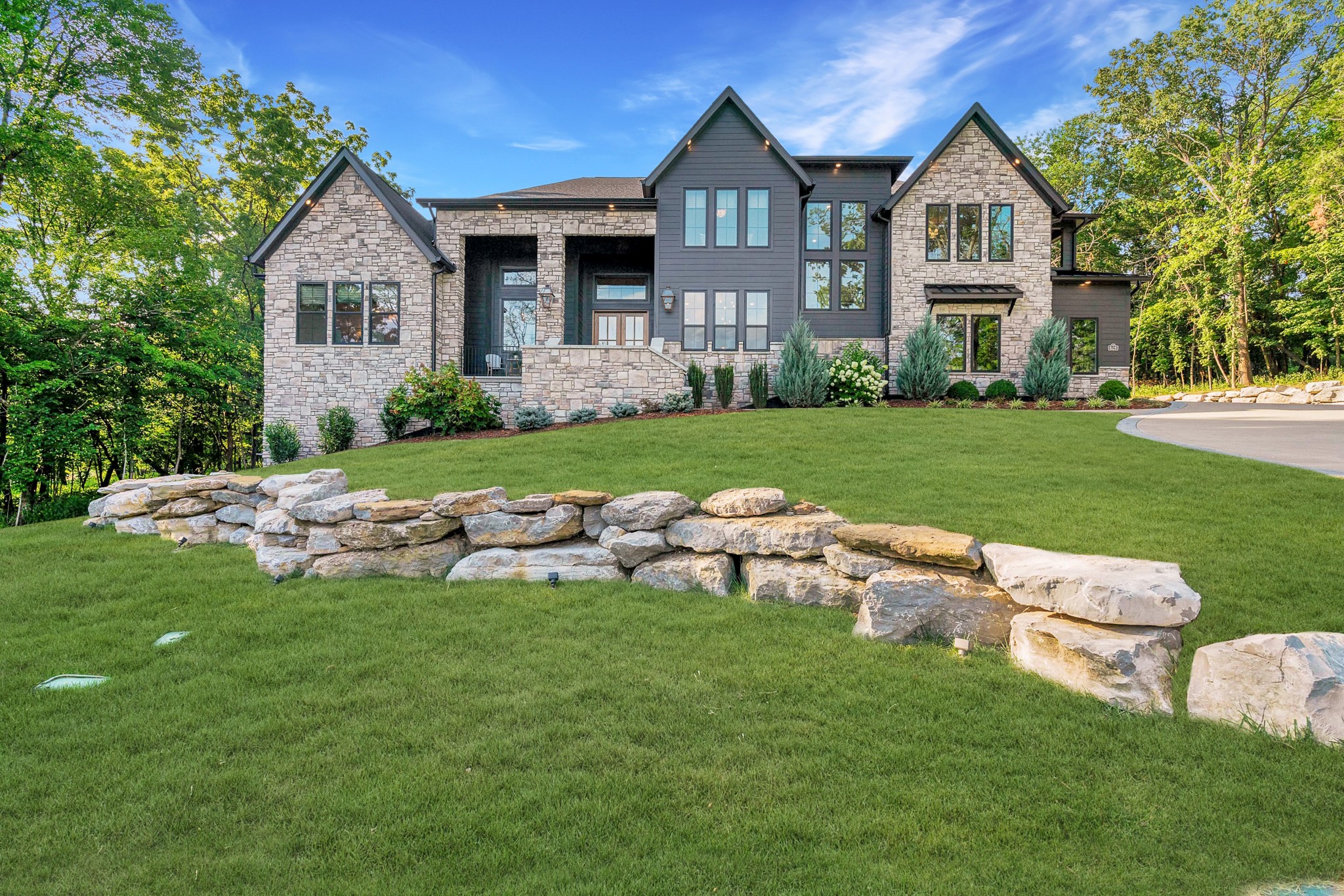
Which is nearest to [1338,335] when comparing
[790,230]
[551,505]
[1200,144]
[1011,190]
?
[1200,144]

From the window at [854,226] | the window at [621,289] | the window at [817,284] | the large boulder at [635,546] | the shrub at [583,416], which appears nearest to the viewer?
the large boulder at [635,546]

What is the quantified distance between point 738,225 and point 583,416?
8022mm

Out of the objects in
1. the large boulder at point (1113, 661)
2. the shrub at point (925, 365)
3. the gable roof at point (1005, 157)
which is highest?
the gable roof at point (1005, 157)

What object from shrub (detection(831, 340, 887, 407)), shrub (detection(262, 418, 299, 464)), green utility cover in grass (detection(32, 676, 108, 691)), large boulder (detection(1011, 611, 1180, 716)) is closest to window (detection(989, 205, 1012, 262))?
shrub (detection(831, 340, 887, 407))

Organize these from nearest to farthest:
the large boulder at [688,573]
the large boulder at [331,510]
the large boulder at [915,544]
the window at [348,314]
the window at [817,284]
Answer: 1. the large boulder at [915,544]
2. the large boulder at [688,573]
3. the large boulder at [331,510]
4. the window at [348,314]
5. the window at [817,284]

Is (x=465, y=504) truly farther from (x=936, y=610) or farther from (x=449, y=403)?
(x=449, y=403)

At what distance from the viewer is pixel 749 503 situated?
205 inches

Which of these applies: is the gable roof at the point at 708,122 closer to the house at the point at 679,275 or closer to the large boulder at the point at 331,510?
the house at the point at 679,275

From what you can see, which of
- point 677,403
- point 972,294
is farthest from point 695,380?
point 972,294

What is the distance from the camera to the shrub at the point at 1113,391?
18719 millimetres

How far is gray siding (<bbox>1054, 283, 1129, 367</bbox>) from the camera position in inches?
791

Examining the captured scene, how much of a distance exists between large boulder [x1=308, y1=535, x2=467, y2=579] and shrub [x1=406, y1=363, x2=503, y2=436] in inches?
432

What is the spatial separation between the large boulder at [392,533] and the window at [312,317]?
49.5 ft

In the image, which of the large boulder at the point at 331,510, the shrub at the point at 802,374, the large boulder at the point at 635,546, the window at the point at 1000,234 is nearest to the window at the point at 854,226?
the window at the point at 1000,234
